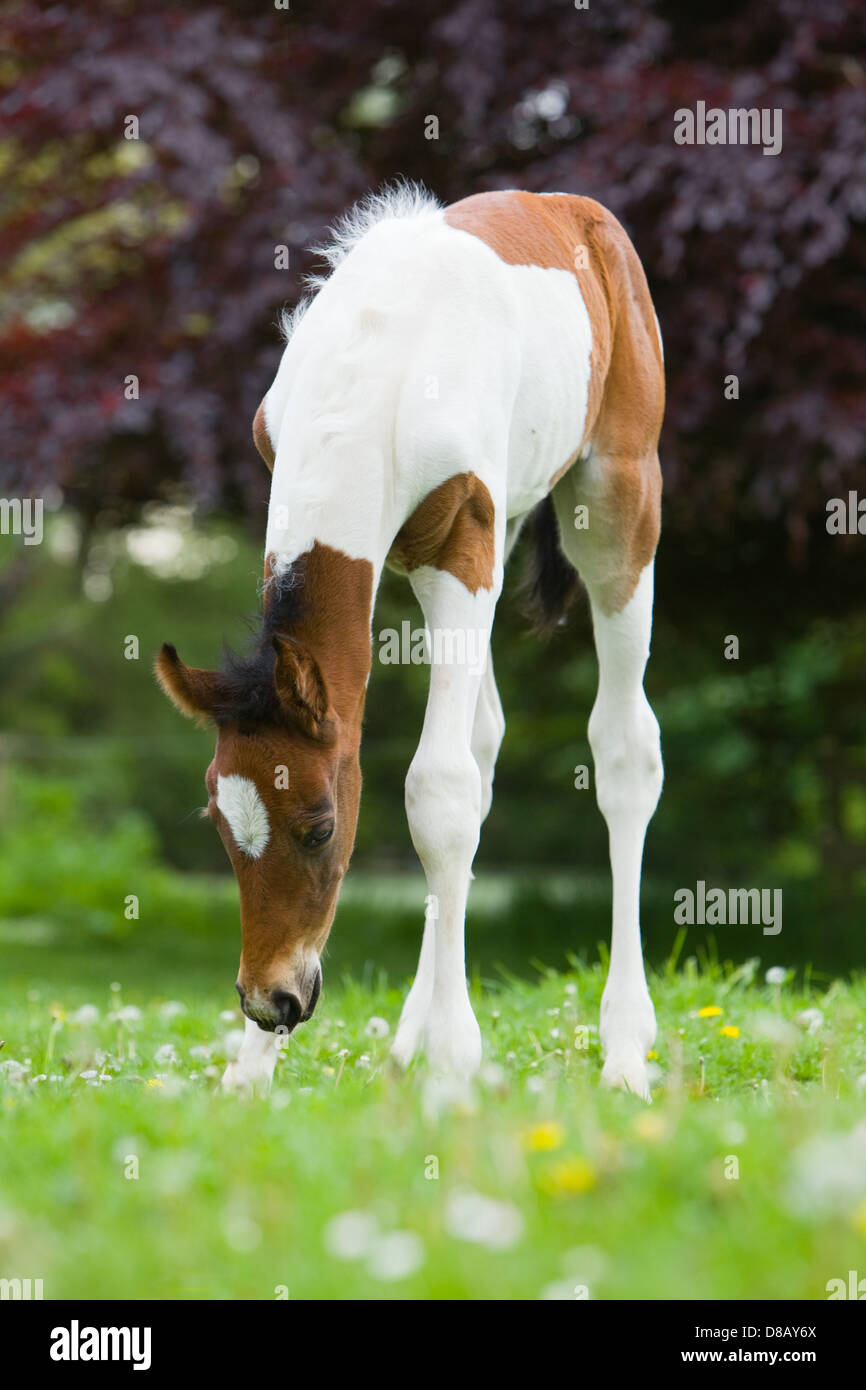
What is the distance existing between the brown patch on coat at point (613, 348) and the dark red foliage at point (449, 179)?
218cm

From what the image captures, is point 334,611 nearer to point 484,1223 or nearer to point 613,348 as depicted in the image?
point 613,348

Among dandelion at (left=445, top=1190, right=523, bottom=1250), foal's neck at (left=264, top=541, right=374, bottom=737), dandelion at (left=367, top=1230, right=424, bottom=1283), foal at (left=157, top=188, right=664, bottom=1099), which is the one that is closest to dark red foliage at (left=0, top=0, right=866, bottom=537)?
foal at (left=157, top=188, right=664, bottom=1099)

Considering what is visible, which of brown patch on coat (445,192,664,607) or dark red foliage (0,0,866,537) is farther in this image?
dark red foliage (0,0,866,537)

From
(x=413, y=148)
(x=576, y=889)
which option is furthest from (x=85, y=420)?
(x=576, y=889)

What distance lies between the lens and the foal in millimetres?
3375

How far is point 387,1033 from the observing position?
14.9 feet

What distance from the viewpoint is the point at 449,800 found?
A: 11.9ft

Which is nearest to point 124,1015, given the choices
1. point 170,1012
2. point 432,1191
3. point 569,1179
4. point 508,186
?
point 170,1012

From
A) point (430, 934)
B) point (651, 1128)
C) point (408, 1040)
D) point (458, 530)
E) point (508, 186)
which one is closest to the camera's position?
point (651, 1128)

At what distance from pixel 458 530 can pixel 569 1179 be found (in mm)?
1951

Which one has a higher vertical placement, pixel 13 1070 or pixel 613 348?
pixel 613 348

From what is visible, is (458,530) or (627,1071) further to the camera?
(627,1071)

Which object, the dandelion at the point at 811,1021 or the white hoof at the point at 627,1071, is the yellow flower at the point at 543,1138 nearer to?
the white hoof at the point at 627,1071

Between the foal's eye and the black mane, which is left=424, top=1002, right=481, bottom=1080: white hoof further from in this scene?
the black mane
